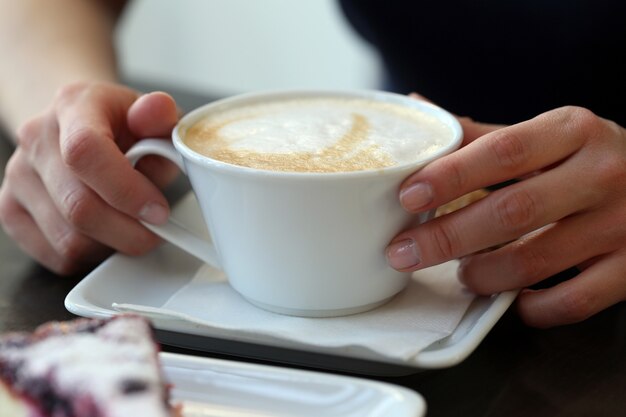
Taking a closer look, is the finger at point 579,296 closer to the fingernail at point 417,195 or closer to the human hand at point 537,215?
the human hand at point 537,215

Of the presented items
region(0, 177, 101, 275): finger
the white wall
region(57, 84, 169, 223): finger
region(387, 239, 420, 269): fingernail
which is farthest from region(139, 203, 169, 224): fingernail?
the white wall

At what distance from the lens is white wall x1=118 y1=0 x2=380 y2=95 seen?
279cm

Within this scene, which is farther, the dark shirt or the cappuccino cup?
the dark shirt

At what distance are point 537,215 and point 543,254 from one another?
0.17 feet

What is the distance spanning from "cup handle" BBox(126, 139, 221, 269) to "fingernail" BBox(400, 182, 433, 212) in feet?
0.72

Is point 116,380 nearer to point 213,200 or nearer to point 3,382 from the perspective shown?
point 3,382

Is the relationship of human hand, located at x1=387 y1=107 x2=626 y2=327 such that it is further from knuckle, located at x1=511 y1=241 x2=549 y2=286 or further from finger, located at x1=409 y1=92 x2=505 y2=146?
finger, located at x1=409 y1=92 x2=505 y2=146

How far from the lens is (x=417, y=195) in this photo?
2.12ft

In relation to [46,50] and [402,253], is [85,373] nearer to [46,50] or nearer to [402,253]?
[402,253]

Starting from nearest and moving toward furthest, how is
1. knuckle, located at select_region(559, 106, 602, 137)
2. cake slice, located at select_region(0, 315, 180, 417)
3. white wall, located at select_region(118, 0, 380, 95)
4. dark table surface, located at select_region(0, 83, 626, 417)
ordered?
1. cake slice, located at select_region(0, 315, 180, 417)
2. dark table surface, located at select_region(0, 83, 626, 417)
3. knuckle, located at select_region(559, 106, 602, 137)
4. white wall, located at select_region(118, 0, 380, 95)

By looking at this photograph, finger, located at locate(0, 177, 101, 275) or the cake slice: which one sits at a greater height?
the cake slice

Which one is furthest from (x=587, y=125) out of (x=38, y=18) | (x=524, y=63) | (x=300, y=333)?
(x=38, y=18)

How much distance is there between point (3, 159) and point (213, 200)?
623mm

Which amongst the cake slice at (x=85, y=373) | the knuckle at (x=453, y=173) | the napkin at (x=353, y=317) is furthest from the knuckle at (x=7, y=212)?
the knuckle at (x=453, y=173)
